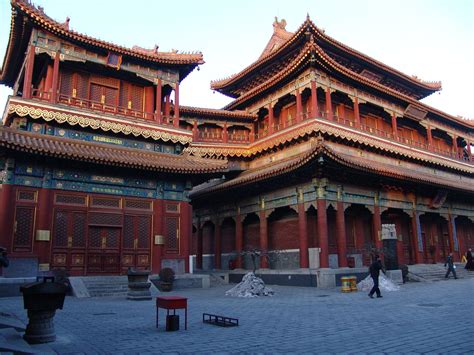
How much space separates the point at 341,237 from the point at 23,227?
15180 millimetres

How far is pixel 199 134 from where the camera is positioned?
92.9 ft

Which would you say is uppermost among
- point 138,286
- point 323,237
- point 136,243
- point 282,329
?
point 323,237

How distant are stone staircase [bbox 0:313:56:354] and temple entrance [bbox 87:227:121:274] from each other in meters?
10.5

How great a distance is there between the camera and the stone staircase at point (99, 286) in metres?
16.1

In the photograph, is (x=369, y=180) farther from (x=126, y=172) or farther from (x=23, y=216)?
(x=23, y=216)

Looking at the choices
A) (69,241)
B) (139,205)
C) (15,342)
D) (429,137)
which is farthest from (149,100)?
(429,137)

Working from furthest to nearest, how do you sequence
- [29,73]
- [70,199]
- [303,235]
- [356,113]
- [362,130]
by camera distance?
[356,113]
[362,130]
[303,235]
[29,73]
[70,199]

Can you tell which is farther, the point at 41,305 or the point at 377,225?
the point at 377,225

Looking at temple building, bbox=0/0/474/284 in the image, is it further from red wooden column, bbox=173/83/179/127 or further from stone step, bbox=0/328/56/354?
stone step, bbox=0/328/56/354

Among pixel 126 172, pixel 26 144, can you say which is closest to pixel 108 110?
pixel 126 172

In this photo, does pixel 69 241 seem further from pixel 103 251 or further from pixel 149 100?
pixel 149 100

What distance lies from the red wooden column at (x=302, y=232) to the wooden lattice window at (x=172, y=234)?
657cm

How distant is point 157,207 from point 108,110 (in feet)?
18.9

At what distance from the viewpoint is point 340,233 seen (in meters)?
21.4
